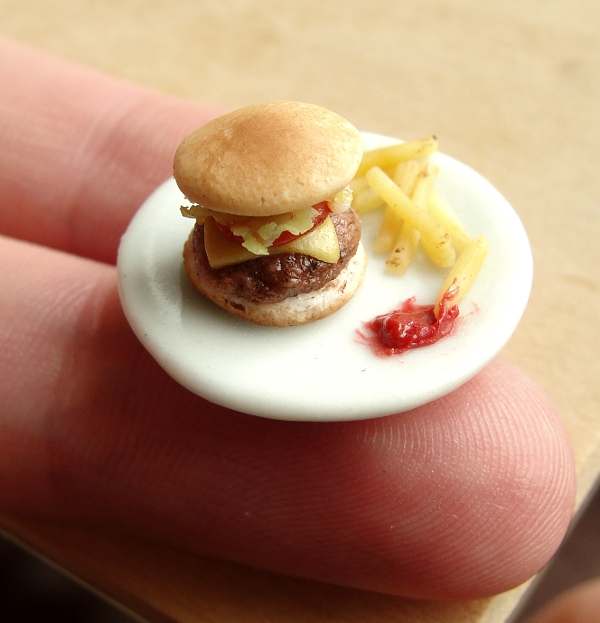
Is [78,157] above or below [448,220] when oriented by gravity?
below

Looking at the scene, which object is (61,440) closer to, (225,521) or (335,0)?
(225,521)

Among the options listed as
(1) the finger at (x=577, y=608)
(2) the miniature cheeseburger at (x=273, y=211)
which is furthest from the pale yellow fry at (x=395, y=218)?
(1) the finger at (x=577, y=608)

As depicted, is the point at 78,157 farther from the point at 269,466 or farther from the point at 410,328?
the point at 410,328

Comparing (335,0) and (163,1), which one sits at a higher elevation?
(335,0)

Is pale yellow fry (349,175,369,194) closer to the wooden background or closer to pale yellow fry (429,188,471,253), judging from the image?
pale yellow fry (429,188,471,253)

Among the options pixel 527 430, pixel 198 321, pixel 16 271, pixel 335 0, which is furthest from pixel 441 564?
pixel 335 0

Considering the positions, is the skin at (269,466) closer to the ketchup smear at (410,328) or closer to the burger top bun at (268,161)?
the ketchup smear at (410,328)

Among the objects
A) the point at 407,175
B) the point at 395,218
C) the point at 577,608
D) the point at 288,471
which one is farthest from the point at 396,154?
the point at 577,608
